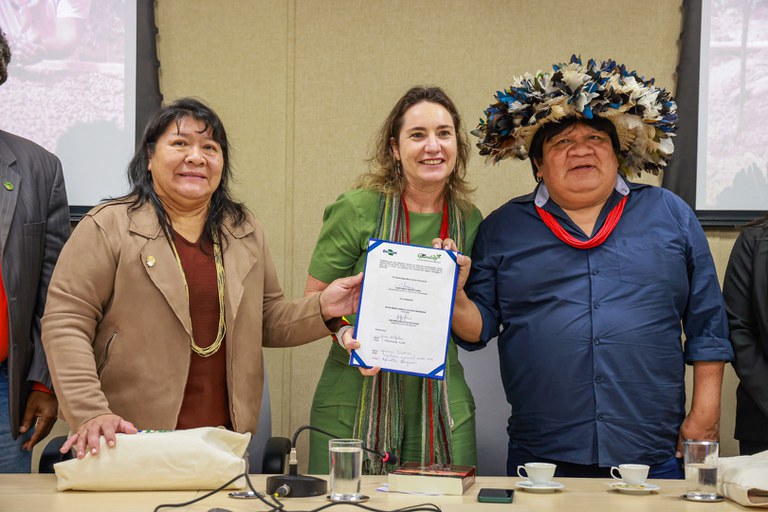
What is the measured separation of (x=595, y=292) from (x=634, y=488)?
0.82 m

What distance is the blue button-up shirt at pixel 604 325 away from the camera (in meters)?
2.71

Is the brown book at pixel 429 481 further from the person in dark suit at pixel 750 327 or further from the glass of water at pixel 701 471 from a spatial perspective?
the person in dark suit at pixel 750 327

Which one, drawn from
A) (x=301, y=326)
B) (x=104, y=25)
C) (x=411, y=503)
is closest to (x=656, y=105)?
(x=301, y=326)

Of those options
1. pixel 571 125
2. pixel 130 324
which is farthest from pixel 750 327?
pixel 130 324

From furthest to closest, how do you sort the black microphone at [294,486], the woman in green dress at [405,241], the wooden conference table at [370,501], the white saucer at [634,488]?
the woman in green dress at [405,241], the white saucer at [634,488], the black microphone at [294,486], the wooden conference table at [370,501]

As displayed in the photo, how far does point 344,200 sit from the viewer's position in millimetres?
2967

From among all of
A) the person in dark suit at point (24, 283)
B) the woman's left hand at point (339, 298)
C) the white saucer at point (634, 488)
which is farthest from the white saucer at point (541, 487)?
the person in dark suit at point (24, 283)

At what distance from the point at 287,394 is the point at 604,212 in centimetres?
166

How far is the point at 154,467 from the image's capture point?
80.6 inches

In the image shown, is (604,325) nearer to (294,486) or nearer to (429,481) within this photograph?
(429,481)

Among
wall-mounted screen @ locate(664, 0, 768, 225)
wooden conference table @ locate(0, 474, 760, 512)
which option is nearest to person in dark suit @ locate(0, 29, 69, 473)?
wooden conference table @ locate(0, 474, 760, 512)

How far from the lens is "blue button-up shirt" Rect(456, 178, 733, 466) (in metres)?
2.71

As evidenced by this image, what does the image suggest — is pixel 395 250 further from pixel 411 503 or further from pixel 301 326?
pixel 411 503

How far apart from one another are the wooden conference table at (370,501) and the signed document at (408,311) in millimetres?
459
